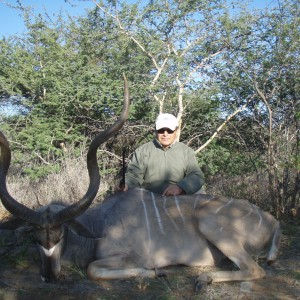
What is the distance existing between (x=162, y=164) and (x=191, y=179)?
13.9 inches

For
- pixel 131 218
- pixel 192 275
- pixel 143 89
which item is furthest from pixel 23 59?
pixel 192 275

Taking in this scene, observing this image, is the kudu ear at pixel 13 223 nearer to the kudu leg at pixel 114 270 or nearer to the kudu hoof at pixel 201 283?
the kudu leg at pixel 114 270

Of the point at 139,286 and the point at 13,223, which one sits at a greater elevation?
the point at 13,223

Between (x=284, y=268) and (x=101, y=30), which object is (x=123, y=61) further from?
(x=284, y=268)

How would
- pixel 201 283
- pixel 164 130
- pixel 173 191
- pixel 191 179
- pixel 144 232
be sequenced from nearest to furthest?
pixel 201 283
pixel 144 232
pixel 173 191
pixel 191 179
pixel 164 130

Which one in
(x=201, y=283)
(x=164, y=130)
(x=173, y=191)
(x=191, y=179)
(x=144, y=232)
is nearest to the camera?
(x=201, y=283)

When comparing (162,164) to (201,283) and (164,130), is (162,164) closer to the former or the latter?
(164,130)

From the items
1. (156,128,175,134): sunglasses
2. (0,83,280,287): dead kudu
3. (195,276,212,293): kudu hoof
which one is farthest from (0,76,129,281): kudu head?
(156,128,175,134): sunglasses

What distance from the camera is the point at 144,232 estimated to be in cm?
313

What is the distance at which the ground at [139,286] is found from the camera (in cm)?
253

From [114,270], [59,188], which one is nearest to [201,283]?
[114,270]

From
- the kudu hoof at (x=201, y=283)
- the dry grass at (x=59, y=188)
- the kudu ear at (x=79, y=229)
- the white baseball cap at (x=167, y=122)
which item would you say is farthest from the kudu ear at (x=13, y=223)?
the dry grass at (x=59, y=188)

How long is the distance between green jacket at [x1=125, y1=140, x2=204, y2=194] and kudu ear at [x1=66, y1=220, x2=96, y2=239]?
1.17 meters

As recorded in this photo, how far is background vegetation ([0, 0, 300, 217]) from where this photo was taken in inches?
233
